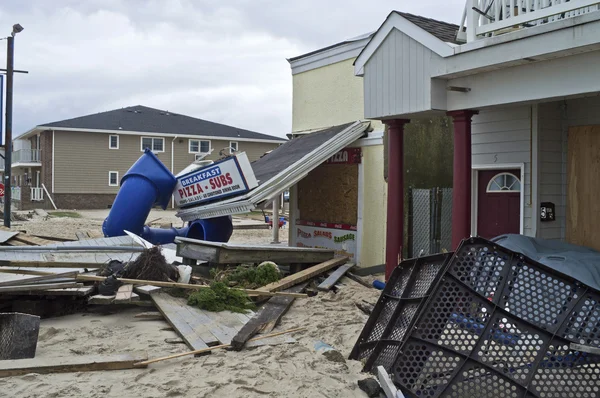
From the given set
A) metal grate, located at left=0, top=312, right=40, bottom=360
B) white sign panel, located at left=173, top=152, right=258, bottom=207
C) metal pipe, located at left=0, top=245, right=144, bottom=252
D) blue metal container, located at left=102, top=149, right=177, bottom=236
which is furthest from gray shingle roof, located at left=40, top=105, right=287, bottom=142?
metal grate, located at left=0, top=312, right=40, bottom=360

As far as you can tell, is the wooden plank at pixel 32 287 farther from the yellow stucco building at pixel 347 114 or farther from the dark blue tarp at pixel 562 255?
the yellow stucco building at pixel 347 114

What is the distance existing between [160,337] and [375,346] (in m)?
2.75

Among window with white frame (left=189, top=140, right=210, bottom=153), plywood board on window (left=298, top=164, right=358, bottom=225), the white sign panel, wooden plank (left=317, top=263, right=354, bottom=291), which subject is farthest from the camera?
window with white frame (left=189, top=140, right=210, bottom=153)

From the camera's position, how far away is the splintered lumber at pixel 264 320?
6.31 metres

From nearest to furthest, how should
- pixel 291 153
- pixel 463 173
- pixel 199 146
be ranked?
pixel 463 173, pixel 291 153, pixel 199 146

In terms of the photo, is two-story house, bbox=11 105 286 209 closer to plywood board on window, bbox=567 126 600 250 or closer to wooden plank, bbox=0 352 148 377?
plywood board on window, bbox=567 126 600 250

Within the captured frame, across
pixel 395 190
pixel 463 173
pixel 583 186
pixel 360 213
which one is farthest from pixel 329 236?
pixel 583 186

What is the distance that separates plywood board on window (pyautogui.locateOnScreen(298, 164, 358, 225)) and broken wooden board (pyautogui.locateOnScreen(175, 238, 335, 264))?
1908 millimetres

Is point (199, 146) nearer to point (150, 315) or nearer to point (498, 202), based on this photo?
point (498, 202)

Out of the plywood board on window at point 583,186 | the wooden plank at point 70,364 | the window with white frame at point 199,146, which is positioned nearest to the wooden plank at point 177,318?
the wooden plank at point 70,364

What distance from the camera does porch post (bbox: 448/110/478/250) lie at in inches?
337

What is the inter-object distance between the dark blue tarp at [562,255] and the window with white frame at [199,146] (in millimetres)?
36793

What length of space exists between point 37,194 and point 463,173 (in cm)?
3774

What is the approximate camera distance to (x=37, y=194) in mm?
40062
